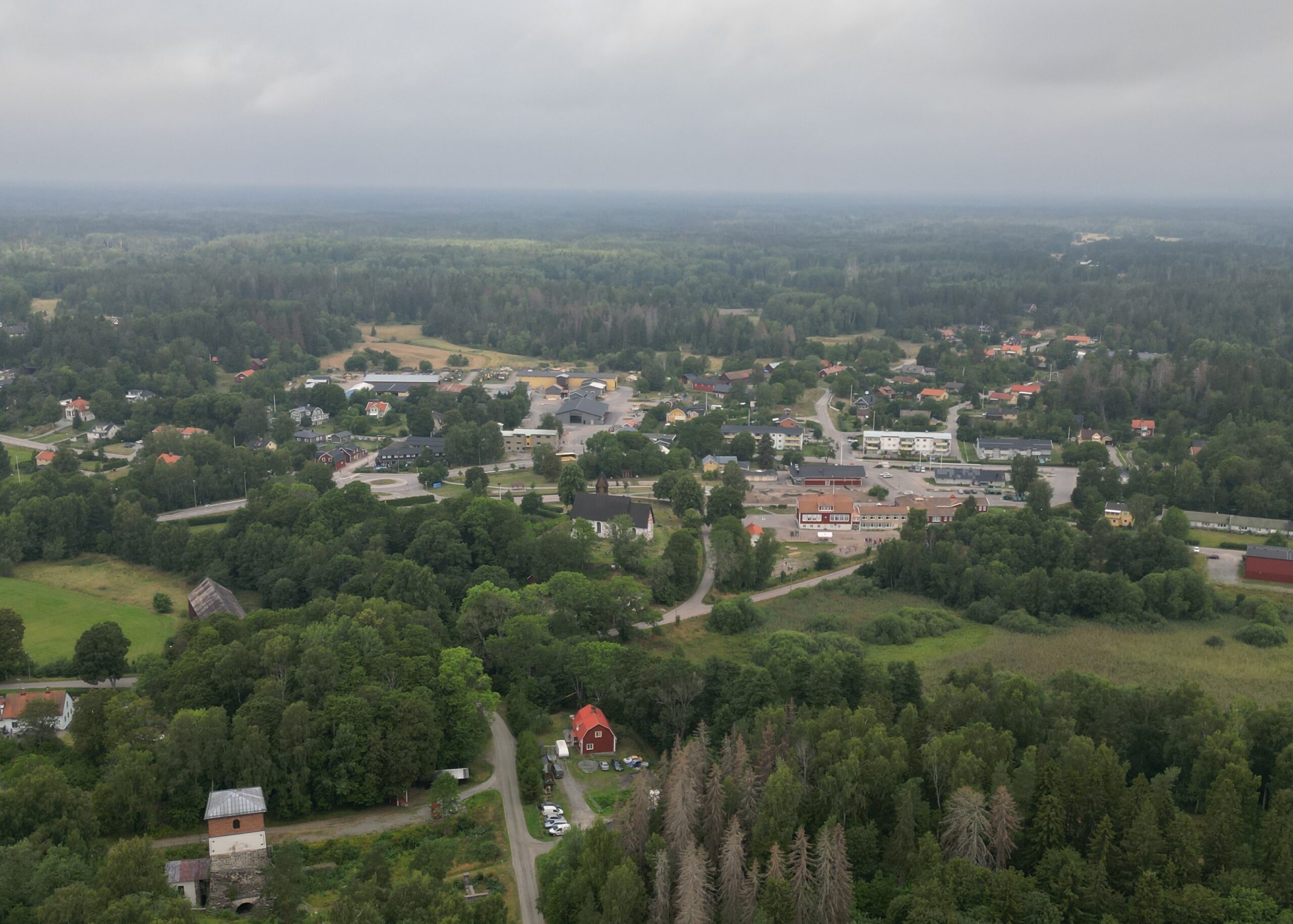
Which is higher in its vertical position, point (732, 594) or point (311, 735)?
point (311, 735)

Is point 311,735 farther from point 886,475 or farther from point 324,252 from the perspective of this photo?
point 324,252

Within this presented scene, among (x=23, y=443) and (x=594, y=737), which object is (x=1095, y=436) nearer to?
(x=594, y=737)

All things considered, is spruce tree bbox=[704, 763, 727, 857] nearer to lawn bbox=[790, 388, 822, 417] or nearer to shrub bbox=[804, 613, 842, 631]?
shrub bbox=[804, 613, 842, 631]

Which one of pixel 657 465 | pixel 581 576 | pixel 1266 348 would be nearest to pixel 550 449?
pixel 657 465

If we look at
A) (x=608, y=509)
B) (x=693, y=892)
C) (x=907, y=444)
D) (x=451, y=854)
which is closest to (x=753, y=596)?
(x=608, y=509)

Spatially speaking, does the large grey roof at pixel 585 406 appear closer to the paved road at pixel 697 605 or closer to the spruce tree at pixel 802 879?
the paved road at pixel 697 605

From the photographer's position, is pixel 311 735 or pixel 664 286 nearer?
pixel 311 735
